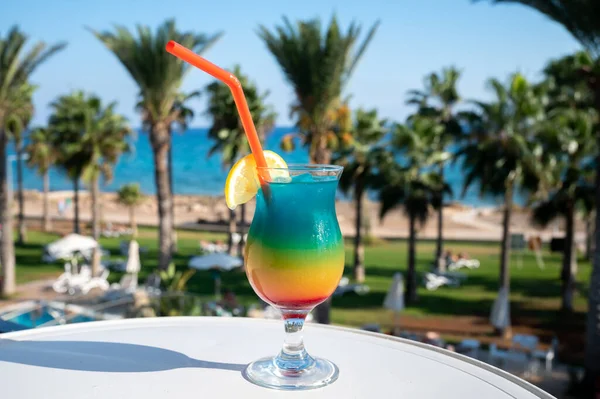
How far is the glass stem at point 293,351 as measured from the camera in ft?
5.06

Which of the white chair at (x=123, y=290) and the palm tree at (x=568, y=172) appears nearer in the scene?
the white chair at (x=123, y=290)

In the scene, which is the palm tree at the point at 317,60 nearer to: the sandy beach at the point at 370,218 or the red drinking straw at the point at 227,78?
the red drinking straw at the point at 227,78

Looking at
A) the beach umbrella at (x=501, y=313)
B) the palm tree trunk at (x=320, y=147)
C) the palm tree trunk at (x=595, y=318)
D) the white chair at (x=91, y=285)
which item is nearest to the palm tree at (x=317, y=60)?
the palm tree trunk at (x=320, y=147)

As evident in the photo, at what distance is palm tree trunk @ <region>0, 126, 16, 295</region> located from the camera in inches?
671

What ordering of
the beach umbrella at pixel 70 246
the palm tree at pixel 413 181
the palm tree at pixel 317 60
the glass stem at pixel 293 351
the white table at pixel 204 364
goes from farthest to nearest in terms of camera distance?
the palm tree at pixel 413 181 < the beach umbrella at pixel 70 246 < the palm tree at pixel 317 60 < the glass stem at pixel 293 351 < the white table at pixel 204 364

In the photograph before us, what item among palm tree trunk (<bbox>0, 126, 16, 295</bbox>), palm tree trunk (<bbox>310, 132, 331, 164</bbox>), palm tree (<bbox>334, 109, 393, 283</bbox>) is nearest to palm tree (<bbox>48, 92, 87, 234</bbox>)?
palm tree trunk (<bbox>0, 126, 16, 295</bbox>)

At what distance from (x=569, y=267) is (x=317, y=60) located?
10.8 m

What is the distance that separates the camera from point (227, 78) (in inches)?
61.2

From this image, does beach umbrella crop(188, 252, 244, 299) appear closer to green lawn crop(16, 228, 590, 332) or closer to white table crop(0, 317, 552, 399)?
green lawn crop(16, 228, 590, 332)

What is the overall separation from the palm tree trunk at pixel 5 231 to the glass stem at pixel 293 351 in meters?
17.4

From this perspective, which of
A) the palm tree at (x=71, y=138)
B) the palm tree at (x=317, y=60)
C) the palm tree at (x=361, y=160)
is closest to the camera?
the palm tree at (x=317, y=60)

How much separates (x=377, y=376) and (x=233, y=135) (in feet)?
75.4

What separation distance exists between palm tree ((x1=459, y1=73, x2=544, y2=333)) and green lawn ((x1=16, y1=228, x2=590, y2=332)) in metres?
2.44

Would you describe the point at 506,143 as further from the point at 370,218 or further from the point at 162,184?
the point at 370,218
